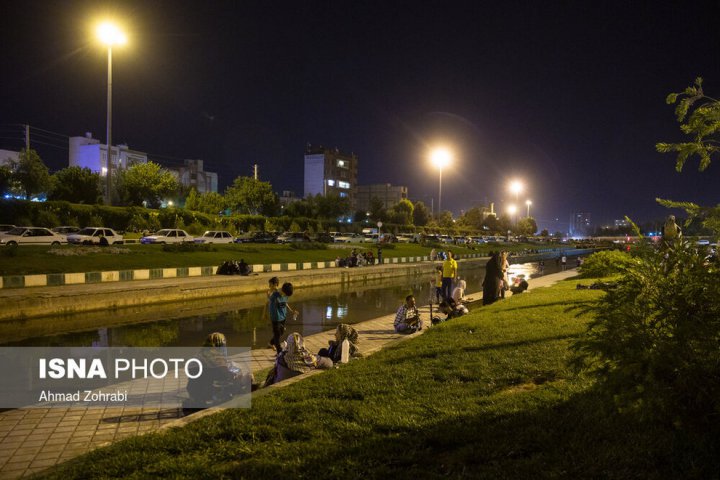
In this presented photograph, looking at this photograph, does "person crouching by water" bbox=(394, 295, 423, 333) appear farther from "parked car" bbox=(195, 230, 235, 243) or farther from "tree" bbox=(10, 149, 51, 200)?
"tree" bbox=(10, 149, 51, 200)

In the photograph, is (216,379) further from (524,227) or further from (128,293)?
(524,227)

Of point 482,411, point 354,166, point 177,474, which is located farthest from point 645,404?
point 354,166

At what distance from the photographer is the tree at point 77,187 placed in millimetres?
50531

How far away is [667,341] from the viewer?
3684 millimetres

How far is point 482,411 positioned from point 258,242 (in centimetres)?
4349

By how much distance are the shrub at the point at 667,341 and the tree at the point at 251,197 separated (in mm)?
66812

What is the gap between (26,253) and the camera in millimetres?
23000

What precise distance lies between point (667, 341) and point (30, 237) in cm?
3598

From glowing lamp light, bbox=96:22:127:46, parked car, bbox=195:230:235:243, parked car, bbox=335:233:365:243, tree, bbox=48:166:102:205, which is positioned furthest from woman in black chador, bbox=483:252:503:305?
tree, bbox=48:166:102:205

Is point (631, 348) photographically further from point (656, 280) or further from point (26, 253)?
point (26, 253)

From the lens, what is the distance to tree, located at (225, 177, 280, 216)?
68562 millimetres

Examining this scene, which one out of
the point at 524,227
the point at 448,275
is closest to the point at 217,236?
the point at 448,275

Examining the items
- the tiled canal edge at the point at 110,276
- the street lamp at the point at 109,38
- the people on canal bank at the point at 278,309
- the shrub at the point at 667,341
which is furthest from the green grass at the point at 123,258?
the shrub at the point at 667,341

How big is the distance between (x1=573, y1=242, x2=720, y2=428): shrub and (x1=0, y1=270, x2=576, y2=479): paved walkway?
444cm
